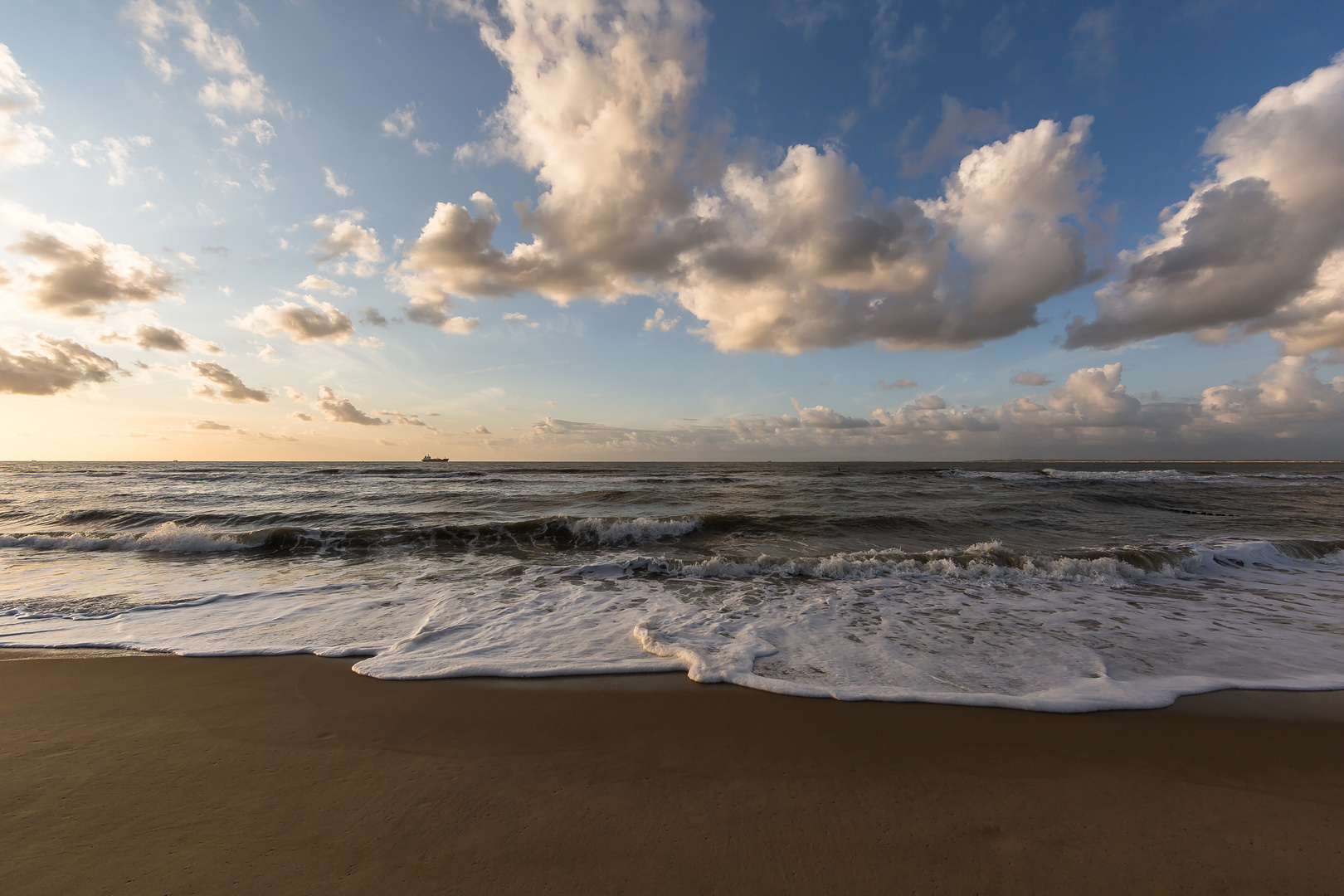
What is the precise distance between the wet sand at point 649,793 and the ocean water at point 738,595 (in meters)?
0.58

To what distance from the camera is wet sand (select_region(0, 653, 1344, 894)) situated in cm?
229

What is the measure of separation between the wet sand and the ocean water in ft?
1.89


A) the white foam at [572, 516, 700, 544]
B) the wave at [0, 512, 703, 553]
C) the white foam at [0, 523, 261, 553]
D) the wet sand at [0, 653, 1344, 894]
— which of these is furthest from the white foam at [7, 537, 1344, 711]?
the white foam at [572, 516, 700, 544]

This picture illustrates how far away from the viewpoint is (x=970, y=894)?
2.17 m

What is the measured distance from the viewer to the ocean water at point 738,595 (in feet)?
15.7

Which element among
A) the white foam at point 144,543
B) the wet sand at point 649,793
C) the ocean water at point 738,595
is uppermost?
the wet sand at point 649,793

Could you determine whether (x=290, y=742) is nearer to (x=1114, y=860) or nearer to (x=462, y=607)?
(x=462, y=607)

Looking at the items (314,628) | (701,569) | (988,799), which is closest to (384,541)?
(314,628)

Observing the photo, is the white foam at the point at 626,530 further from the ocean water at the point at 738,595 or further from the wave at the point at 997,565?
the wave at the point at 997,565

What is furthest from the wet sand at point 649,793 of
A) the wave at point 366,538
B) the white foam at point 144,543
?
the white foam at point 144,543

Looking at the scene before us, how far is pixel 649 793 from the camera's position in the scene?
2889mm

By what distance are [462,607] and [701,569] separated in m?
4.18

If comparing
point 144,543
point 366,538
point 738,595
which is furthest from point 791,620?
point 144,543

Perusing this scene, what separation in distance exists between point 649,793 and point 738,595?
15.7 ft
